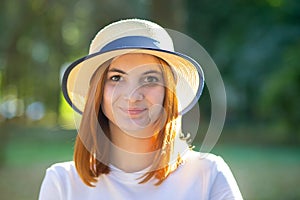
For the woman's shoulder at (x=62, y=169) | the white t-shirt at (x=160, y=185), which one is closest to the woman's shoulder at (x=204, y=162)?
the white t-shirt at (x=160, y=185)

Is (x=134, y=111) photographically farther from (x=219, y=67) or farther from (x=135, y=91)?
(x=219, y=67)

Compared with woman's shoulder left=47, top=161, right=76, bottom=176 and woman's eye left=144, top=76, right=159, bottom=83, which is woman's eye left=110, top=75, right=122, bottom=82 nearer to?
woman's eye left=144, top=76, right=159, bottom=83

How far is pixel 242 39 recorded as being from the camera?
1305cm

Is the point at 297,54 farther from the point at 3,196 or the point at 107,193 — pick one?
the point at 107,193

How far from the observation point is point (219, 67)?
1312 cm

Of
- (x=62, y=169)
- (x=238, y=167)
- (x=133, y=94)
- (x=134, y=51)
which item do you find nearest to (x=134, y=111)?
(x=133, y=94)

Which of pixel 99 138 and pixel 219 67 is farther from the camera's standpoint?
pixel 219 67

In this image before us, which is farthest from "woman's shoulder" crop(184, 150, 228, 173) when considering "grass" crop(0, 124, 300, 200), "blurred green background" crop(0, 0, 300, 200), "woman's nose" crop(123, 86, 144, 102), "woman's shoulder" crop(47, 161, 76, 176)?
"blurred green background" crop(0, 0, 300, 200)

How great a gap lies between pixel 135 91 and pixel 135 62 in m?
0.08

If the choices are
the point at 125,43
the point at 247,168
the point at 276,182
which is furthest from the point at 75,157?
the point at 247,168

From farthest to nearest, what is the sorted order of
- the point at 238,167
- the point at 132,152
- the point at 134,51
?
1. the point at 238,167
2. the point at 132,152
3. the point at 134,51

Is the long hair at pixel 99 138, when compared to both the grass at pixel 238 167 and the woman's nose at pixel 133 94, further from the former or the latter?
the grass at pixel 238 167

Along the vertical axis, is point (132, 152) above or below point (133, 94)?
below

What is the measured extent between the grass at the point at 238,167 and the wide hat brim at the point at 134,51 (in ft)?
8.61
